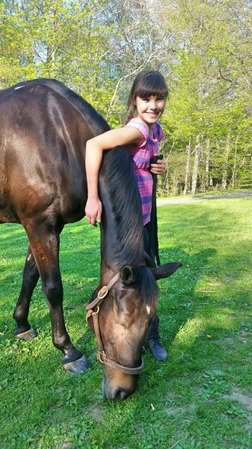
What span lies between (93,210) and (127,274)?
515mm

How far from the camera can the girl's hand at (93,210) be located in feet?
7.77

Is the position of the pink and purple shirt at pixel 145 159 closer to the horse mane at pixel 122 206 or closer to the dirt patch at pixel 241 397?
the horse mane at pixel 122 206

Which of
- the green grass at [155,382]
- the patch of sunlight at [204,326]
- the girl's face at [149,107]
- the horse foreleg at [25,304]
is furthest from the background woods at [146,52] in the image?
the horse foreleg at [25,304]

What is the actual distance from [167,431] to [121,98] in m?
17.0

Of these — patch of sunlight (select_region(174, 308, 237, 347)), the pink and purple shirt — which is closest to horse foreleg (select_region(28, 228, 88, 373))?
the pink and purple shirt

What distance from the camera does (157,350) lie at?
2.94m

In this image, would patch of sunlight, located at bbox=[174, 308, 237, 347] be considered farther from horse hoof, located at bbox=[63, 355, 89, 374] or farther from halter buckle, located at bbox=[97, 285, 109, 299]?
halter buckle, located at bbox=[97, 285, 109, 299]

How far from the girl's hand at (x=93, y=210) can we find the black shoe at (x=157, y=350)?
1.22 m

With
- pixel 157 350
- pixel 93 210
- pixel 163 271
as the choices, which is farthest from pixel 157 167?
pixel 157 350

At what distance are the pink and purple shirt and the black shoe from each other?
0.98 meters

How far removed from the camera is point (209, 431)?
7.02ft

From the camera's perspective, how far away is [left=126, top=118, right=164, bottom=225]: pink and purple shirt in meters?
2.68

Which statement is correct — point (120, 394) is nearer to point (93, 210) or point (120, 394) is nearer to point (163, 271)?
point (163, 271)

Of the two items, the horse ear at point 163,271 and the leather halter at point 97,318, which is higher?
the horse ear at point 163,271
